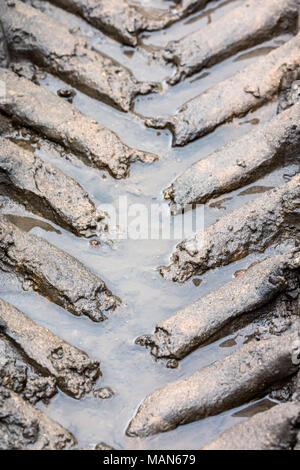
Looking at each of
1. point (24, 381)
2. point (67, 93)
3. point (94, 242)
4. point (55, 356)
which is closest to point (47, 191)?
point (94, 242)

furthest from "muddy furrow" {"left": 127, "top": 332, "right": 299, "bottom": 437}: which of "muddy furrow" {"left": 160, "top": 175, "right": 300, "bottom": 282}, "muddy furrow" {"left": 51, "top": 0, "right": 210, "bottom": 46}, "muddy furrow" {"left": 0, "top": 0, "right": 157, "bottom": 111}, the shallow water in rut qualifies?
"muddy furrow" {"left": 51, "top": 0, "right": 210, "bottom": 46}

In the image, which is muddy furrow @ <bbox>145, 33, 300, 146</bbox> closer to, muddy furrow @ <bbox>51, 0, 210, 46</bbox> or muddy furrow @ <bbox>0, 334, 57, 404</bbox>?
muddy furrow @ <bbox>51, 0, 210, 46</bbox>

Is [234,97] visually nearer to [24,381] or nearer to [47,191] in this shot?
[47,191]

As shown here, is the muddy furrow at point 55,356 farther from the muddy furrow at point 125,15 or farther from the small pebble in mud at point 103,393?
the muddy furrow at point 125,15

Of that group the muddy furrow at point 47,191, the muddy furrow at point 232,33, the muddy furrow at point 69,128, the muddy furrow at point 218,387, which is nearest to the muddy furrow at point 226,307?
the muddy furrow at point 218,387
